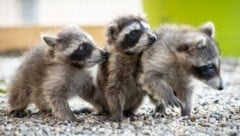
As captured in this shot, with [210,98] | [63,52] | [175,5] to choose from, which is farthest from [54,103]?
[175,5]

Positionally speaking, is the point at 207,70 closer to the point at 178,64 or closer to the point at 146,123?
the point at 178,64

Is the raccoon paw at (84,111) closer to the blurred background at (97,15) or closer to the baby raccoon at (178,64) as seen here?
the baby raccoon at (178,64)

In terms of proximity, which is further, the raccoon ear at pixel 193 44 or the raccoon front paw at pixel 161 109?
the raccoon front paw at pixel 161 109

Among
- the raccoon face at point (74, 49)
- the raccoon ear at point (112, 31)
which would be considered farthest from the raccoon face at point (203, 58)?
the raccoon face at point (74, 49)

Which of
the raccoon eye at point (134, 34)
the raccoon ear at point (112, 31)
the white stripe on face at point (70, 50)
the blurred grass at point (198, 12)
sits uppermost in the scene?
the blurred grass at point (198, 12)

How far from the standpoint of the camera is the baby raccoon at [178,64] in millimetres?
3855

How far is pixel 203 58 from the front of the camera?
12.6ft

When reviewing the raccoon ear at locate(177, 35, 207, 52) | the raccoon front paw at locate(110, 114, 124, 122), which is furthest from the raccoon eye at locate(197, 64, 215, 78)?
the raccoon front paw at locate(110, 114, 124, 122)

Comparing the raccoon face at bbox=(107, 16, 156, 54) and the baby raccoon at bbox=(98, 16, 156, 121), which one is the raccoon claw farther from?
the raccoon face at bbox=(107, 16, 156, 54)

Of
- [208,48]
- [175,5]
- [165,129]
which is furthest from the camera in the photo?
[175,5]

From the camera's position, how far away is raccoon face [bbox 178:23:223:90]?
3.84 meters

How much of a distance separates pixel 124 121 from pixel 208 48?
73 centimetres

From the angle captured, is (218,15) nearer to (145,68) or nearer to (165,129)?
(145,68)

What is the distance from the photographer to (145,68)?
392 cm
